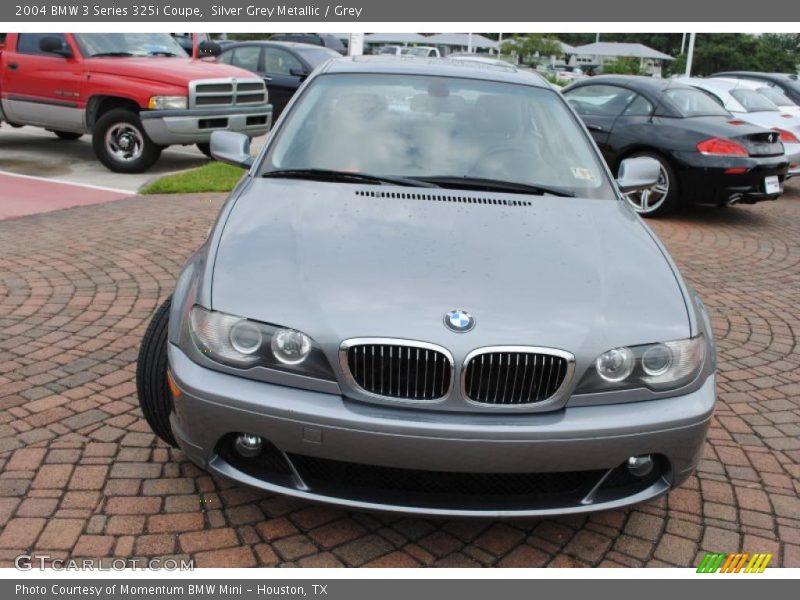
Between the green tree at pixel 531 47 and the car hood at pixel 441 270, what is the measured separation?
49913 millimetres

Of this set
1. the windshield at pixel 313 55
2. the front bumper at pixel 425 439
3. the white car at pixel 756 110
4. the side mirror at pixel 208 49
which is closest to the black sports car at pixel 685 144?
the white car at pixel 756 110

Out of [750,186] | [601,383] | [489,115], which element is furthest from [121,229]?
[750,186]

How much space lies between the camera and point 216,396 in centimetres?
259

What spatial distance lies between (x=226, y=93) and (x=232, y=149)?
660 centimetres

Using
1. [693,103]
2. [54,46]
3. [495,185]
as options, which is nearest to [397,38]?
[54,46]

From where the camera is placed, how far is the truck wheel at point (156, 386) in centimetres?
311

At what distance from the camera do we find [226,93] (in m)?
10.5

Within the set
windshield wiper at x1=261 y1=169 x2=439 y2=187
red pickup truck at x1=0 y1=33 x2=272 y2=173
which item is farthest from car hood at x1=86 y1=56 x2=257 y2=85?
windshield wiper at x1=261 y1=169 x2=439 y2=187

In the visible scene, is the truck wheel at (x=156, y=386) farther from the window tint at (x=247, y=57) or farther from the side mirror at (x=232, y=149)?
the window tint at (x=247, y=57)

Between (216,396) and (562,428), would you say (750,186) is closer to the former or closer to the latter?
(562,428)

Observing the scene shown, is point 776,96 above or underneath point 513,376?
Result: above

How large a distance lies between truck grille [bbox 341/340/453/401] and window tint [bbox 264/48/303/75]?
44.0 ft

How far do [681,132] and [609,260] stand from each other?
638 centimetres

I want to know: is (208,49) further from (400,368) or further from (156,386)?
(400,368)
